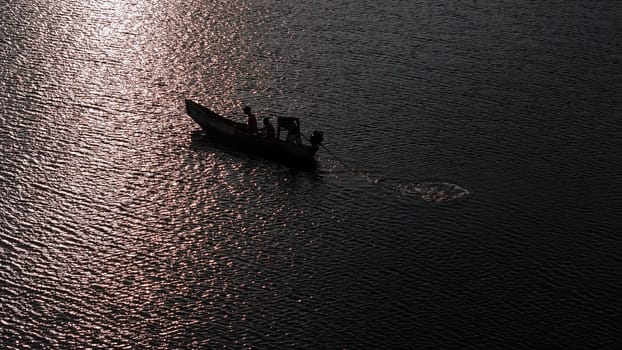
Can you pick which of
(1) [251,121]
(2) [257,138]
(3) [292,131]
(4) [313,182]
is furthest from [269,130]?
(4) [313,182]

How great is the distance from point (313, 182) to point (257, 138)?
4553 mm

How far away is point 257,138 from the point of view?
53250 millimetres

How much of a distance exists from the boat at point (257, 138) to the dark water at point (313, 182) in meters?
0.89

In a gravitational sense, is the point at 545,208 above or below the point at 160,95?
below

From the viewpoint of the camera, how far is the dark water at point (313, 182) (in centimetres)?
4041

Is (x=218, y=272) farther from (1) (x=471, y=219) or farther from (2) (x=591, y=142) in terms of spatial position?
(2) (x=591, y=142)

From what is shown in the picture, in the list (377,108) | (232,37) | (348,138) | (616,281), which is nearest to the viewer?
(616,281)

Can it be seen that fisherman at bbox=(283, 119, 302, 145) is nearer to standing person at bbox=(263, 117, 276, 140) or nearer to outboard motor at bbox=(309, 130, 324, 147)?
standing person at bbox=(263, 117, 276, 140)

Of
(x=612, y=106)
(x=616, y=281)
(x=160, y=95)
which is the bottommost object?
(x=616, y=281)

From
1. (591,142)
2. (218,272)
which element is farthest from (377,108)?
(218,272)

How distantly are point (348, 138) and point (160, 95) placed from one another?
13435mm

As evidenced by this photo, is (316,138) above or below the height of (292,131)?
below

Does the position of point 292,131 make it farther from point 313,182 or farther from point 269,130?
point 313,182

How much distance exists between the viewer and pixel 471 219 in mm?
47594
